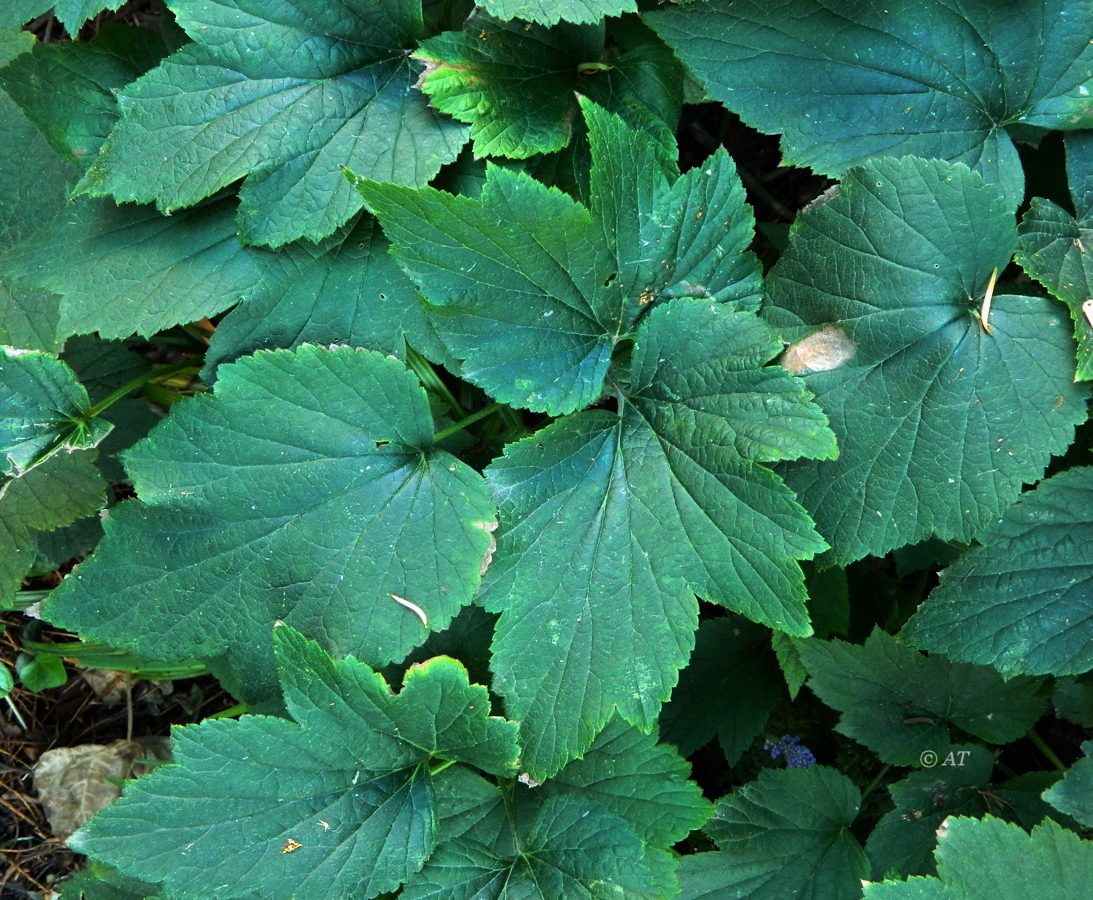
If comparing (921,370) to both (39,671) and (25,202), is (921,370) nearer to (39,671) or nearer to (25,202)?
(25,202)

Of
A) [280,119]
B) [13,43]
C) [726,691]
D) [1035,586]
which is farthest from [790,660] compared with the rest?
[13,43]

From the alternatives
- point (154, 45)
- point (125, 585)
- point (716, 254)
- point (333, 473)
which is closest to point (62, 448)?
point (125, 585)

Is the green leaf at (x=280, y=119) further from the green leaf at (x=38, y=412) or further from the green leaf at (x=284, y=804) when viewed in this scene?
the green leaf at (x=284, y=804)

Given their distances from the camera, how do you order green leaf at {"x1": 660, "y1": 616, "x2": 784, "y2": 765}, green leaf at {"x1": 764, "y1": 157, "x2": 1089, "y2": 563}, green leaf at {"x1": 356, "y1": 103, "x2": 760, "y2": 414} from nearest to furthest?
green leaf at {"x1": 356, "y1": 103, "x2": 760, "y2": 414} < green leaf at {"x1": 764, "y1": 157, "x2": 1089, "y2": 563} < green leaf at {"x1": 660, "y1": 616, "x2": 784, "y2": 765}

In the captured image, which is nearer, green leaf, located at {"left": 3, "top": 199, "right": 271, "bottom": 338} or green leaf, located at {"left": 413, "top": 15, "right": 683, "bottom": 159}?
green leaf, located at {"left": 413, "top": 15, "right": 683, "bottom": 159}

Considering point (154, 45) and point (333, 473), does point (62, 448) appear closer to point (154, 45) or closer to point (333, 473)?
point (333, 473)

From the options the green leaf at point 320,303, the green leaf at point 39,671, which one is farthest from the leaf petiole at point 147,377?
the green leaf at point 39,671

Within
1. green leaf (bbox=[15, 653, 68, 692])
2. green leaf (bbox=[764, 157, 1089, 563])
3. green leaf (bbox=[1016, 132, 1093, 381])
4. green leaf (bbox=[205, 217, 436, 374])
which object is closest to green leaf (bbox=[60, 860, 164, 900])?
green leaf (bbox=[15, 653, 68, 692])

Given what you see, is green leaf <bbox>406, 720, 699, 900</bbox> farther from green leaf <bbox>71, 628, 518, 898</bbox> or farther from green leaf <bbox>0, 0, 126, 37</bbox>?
green leaf <bbox>0, 0, 126, 37</bbox>
